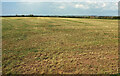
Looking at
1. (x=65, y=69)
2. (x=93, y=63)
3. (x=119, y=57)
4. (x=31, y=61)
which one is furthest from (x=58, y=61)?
(x=119, y=57)

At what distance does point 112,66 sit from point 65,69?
101 inches

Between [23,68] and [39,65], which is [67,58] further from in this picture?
[23,68]

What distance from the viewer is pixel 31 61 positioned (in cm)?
605

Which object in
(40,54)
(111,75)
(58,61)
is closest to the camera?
(111,75)

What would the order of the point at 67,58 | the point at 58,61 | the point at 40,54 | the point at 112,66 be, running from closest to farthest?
the point at 112,66 < the point at 58,61 < the point at 67,58 < the point at 40,54

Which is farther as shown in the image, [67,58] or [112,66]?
[67,58]

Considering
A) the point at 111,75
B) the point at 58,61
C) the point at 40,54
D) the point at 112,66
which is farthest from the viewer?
the point at 40,54

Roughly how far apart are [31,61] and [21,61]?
1.89 feet

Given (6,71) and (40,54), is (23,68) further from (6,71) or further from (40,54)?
(40,54)

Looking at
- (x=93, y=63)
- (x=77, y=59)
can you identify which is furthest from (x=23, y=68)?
(x=93, y=63)

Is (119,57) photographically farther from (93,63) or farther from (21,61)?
(21,61)

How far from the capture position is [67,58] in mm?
6445

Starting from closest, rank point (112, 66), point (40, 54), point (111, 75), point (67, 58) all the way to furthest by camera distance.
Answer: point (111, 75) < point (112, 66) < point (67, 58) < point (40, 54)

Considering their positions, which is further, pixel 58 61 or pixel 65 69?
pixel 58 61
